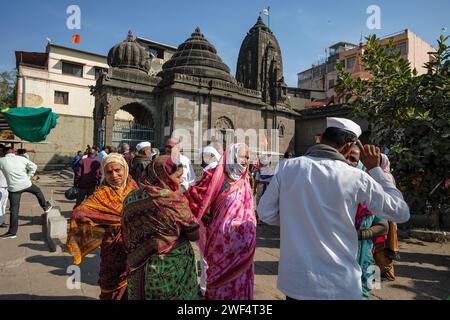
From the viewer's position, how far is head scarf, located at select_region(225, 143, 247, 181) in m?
3.22

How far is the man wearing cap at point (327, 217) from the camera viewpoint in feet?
5.72

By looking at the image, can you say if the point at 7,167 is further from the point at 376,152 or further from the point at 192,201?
the point at 376,152

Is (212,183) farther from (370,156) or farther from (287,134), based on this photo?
(287,134)

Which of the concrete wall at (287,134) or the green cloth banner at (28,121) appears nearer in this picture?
the green cloth banner at (28,121)

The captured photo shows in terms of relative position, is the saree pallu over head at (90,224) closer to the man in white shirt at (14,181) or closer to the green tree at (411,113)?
the man in white shirt at (14,181)

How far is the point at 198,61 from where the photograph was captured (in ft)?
66.3

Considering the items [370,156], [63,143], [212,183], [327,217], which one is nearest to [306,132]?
[63,143]

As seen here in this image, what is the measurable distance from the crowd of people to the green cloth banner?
9163 mm

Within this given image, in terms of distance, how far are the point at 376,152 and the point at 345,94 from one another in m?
4.12

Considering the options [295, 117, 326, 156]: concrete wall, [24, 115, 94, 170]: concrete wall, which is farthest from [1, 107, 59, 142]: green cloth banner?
[295, 117, 326, 156]: concrete wall

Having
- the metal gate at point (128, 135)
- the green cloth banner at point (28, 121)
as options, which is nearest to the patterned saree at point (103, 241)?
the green cloth banner at point (28, 121)

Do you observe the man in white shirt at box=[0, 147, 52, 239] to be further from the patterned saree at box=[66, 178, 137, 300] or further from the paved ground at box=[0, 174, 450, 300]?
the patterned saree at box=[66, 178, 137, 300]

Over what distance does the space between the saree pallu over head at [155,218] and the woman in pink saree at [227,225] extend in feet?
2.59
